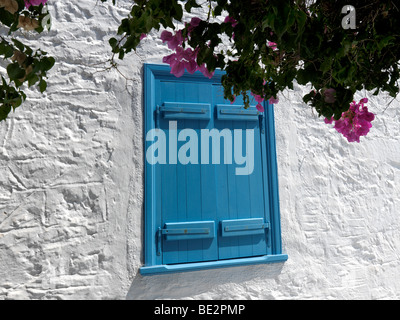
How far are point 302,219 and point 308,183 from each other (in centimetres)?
35

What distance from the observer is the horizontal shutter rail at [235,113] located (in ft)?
11.3

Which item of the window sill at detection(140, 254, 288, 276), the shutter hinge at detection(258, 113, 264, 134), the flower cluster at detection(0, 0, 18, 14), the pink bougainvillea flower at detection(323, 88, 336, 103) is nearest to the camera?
the flower cluster at detection(0, 0, 18, 14)

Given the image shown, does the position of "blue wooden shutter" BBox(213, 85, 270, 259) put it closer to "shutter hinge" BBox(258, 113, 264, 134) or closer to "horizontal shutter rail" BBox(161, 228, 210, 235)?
"shutter hinge" BBox(258, 113, 264, 134)

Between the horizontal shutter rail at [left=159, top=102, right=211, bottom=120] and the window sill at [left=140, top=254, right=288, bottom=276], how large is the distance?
49.9 inches

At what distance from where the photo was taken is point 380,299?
3.78 m

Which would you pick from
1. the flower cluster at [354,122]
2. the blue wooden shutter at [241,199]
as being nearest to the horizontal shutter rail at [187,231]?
the blue wooden shutter at [241,199]

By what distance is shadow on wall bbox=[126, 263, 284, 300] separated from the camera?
3104mm

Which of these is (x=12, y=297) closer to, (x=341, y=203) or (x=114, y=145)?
(x=114, y=145)

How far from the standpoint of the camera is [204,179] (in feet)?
11.0

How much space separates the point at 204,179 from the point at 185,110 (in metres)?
0.63

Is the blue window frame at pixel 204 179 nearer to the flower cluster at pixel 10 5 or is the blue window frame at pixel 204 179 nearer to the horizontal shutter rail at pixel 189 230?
the horizontal shutter rail at pixel 189 230

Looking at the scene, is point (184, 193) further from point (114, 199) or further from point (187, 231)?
point (114, 199)

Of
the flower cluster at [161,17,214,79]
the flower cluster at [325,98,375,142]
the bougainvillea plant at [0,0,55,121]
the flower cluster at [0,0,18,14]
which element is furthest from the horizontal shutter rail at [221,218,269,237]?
the flower cluster at [0,0,18,14]
